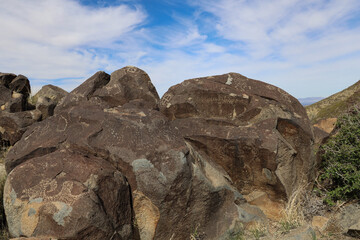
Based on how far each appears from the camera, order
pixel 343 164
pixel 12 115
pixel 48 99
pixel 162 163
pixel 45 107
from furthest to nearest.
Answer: pixel 48 99, pixel 45 107, pixel 12 115, pixel 343 164, pixel 162 163

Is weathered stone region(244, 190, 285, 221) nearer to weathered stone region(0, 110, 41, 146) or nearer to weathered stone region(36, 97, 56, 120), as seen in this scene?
weathered stone region(0, 110, 41, 146)

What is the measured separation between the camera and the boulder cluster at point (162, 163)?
13.2 ft

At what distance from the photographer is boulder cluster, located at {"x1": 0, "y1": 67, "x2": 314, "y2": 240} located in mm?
4012

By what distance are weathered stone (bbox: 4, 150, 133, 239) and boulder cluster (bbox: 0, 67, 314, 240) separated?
0.01 metres

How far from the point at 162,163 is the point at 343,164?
440 cm

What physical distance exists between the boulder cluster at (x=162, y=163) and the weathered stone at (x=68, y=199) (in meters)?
0.01

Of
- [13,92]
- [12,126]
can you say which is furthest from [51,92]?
[12,126]

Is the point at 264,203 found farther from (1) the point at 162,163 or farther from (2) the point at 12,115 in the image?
(2) the point at 12,115

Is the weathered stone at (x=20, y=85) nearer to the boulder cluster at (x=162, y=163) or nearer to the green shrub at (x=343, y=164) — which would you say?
the boulder cluster at (x=162, y=163)

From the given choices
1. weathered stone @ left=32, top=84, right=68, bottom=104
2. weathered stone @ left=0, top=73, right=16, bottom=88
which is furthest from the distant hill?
weathered stone @ left=0, top=73, right=16, bottom=88

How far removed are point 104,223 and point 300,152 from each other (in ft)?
14.8

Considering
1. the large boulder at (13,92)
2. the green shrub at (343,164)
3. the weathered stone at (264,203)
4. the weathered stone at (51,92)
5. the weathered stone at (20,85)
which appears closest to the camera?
the weathered stone at (264,203)

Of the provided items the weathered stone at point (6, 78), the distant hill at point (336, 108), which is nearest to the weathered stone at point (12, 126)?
the weathered stone at point (6, 78)

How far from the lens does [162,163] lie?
4.67 m
